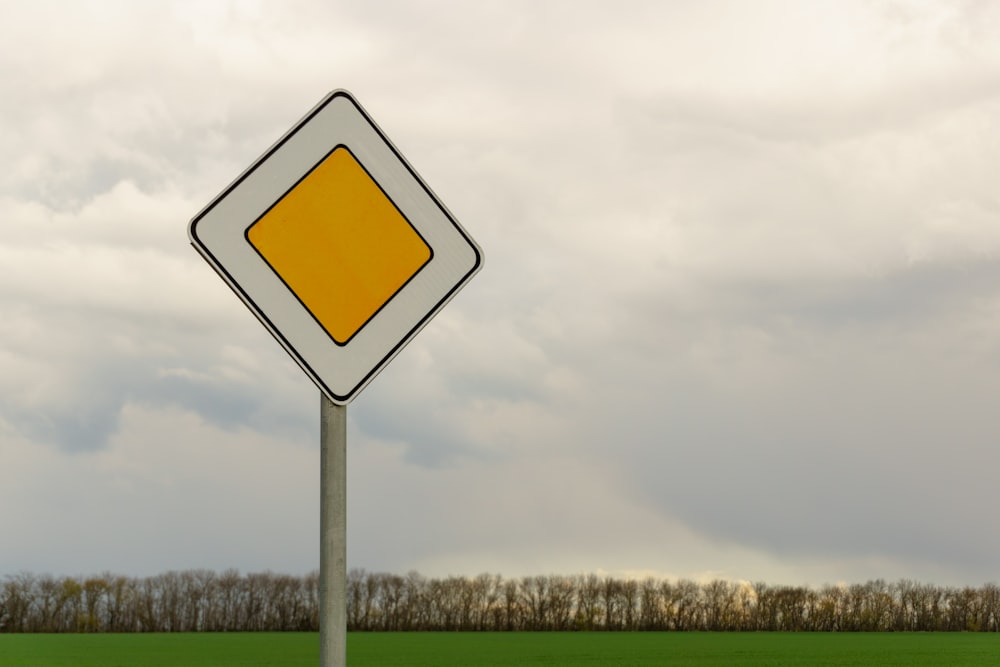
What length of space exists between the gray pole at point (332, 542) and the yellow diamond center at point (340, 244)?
0.28m

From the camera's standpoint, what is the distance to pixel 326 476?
252 cm

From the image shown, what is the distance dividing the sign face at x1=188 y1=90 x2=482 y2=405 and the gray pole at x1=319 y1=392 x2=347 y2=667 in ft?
0.40

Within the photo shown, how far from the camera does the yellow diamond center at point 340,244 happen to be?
266 cm

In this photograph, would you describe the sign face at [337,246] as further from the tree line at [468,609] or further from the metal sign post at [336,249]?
the tree line at [468,609]

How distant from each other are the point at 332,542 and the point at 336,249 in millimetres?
761

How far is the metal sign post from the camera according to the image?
2.64 m
